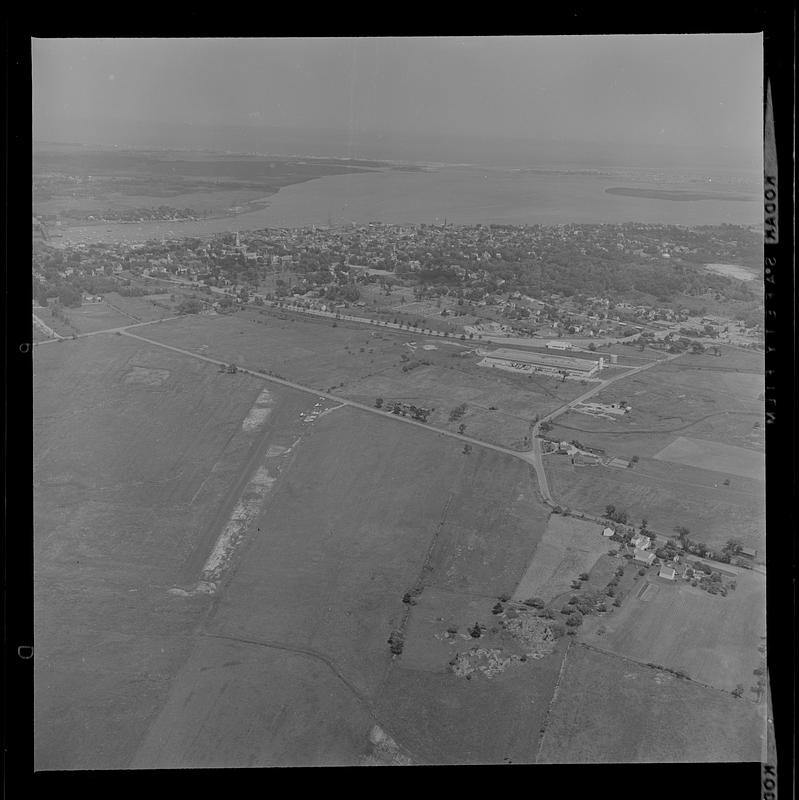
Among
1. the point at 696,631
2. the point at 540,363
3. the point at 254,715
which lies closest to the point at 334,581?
the point at 254,715

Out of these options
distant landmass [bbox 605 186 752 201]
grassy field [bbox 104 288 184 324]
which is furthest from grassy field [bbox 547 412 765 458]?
grassy field [bbox 104 288 184 324]

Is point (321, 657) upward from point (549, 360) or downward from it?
downward

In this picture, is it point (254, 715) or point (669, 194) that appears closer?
point (254, 715)

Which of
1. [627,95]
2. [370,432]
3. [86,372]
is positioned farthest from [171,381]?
[627,95]

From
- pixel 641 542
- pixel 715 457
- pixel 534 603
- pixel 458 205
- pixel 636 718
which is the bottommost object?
pixel 636 718

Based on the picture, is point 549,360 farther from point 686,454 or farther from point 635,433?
point 686,454

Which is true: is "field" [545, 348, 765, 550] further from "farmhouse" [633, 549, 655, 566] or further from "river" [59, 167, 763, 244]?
"river" [59, 167, 763, 244]
